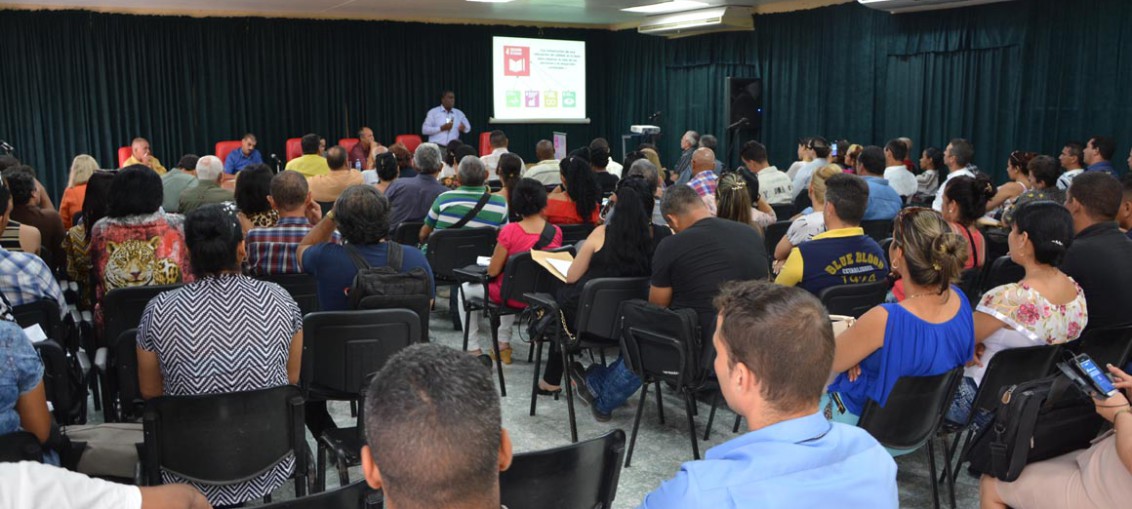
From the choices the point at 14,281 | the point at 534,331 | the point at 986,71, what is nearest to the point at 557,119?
the point at 986,71

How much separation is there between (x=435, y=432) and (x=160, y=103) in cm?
1249

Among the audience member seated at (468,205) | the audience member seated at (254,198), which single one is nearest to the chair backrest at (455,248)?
the audience member seated at (468,205)

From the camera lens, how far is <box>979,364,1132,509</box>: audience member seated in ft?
7.40

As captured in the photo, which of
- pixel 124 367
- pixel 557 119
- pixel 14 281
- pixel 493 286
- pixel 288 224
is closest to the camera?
pixel 124 367

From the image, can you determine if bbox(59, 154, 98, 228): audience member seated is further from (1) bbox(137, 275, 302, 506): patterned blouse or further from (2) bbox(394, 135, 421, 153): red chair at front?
(2) bbox(394, 135, 421, 153): red chair at front

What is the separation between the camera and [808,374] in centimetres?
159

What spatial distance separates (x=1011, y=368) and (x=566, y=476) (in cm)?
178

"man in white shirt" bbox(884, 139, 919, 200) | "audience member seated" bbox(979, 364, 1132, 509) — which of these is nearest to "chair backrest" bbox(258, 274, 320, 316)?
"audience member seated" bbox(979, 364, 1132, 509)

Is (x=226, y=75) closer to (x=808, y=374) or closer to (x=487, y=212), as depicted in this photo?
(x=487, y=212)

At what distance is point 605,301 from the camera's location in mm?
4059

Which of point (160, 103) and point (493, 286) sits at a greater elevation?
point (160, 103)

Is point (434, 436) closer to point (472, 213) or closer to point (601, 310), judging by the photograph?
point (601, 310)

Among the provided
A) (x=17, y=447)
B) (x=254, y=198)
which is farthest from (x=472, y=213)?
(x=17, y=447)

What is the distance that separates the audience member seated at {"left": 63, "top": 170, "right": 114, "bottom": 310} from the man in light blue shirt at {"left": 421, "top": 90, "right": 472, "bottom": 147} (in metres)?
9.19
